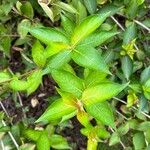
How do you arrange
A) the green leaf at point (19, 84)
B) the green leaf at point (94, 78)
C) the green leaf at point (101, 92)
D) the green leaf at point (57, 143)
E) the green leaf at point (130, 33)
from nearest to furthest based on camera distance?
1. the green leaf at point (101, 92)
2. the green leaf at point (94, 78)
3. the green leaf at point (19, 84)
4. the green leaf at point (130, 33)
5. the green leaf at point (57, 143)

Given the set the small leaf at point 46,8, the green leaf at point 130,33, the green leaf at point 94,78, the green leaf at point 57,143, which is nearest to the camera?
the green leaf at point 94,78

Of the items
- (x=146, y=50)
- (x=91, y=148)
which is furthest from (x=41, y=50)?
(x=146, y=50)

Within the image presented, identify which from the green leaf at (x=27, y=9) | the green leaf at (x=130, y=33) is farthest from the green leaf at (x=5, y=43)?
the green leaf at (x=130, y=33)

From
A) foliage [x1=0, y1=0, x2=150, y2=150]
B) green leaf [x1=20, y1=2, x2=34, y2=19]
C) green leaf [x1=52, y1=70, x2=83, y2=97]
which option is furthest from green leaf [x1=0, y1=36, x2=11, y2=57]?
green leaf [x1=52, y1=70, x2=83, y2=97]

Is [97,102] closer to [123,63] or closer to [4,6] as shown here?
[123,63]

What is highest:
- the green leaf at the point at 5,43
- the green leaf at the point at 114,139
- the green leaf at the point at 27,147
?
the green leaf at the point at 5,43

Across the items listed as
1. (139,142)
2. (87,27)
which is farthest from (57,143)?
(87,27)

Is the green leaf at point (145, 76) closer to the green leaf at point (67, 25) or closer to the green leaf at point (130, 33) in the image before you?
the green leaf at point (130, 33)
